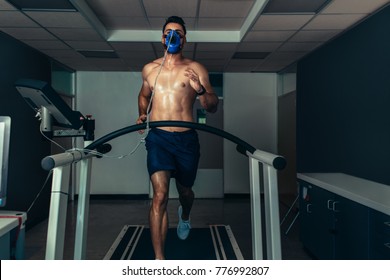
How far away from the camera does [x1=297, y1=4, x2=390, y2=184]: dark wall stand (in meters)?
3.15

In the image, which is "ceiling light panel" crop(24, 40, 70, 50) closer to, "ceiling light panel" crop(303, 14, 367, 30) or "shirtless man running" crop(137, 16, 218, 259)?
"shirtless man running" crop(137, 16, 218, 259)

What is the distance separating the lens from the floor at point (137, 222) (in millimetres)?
3615

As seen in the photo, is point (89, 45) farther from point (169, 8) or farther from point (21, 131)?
point (169, 8)

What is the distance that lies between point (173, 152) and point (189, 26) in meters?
2.34

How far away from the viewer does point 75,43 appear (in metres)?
4.46

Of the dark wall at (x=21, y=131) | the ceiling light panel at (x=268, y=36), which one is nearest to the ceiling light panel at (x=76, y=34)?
the dark wall at (x=21, y=131)

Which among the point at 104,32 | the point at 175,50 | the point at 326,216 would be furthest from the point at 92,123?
the point at 104,32

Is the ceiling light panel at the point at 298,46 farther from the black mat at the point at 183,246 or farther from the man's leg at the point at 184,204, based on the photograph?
the man's leg at the point at 184,204

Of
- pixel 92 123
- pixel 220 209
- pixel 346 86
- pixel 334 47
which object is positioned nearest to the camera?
pixel 92 123

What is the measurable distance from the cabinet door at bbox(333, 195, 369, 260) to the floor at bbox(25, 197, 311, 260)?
0.82m

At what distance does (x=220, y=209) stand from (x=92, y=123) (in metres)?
3.93

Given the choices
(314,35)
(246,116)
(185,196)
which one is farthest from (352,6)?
(246,116)

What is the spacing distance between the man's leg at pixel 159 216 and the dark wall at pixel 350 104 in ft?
6.87
